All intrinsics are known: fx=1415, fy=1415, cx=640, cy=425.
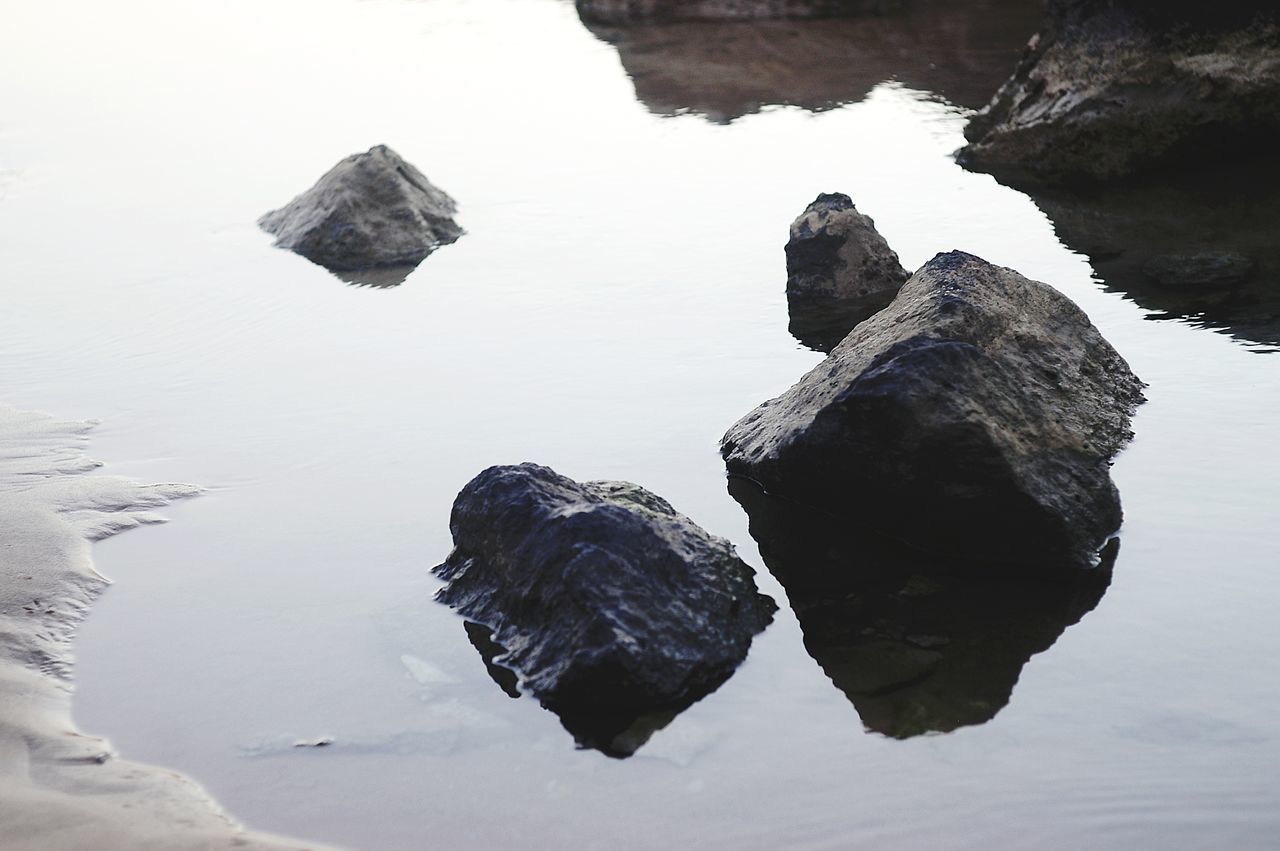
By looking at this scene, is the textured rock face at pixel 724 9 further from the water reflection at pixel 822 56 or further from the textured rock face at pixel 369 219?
the textured rock face at pixel 369 219

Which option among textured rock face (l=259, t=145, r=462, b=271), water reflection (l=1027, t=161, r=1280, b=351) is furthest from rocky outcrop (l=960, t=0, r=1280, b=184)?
textured rock face (l=259, t=145, r=462, b=271)

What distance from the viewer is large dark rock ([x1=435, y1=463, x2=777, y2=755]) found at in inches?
112

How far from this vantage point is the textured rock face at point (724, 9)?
1034cm

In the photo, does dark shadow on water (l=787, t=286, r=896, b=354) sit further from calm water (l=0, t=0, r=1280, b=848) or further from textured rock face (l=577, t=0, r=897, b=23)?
textured rock face (l=577, t=0, r=897, b=23)

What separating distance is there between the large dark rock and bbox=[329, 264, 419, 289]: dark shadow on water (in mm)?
2618

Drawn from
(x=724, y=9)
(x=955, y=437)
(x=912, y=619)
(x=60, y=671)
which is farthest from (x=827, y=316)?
(x=724, y=9)

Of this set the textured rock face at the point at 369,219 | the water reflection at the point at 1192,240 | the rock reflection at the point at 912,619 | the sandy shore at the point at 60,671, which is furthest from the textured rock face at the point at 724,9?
the rock reflection at the point at 912,619

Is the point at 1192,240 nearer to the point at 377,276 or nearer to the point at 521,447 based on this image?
the point at 521,447

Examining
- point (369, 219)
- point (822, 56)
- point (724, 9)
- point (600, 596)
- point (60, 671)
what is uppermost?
point (724, 9)

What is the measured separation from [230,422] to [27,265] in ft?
7.38

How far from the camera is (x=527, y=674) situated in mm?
2945

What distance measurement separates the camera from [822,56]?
9.21 metres

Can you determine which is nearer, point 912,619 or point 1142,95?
point 912,619

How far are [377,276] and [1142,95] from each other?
3500 mm
